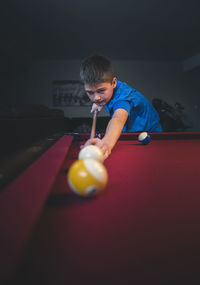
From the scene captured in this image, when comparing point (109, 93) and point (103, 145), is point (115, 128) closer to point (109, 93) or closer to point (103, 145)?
point (103, 145)

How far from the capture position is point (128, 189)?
0.75m

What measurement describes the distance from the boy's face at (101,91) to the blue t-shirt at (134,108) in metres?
0.06

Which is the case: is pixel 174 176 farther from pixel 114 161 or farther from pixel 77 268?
pixel 77 268

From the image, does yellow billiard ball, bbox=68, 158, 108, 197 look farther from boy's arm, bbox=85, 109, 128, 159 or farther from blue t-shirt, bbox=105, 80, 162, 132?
blue t-shirt, bbox=105, 80, 162, 132

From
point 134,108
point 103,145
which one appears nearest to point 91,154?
point 103,145

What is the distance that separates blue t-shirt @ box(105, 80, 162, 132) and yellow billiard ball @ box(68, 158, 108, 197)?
3.64ft

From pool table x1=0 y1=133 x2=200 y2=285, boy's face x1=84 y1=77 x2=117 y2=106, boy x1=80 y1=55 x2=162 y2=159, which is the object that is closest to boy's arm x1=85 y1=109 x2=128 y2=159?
boy x1=80 y1=55 x2=162 y2=159

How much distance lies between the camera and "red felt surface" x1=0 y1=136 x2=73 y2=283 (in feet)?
1.04

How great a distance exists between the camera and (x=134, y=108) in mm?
2104

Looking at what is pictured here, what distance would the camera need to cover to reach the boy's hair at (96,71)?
165 cm

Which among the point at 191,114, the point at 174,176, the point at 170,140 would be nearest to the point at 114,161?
the point at 174,176

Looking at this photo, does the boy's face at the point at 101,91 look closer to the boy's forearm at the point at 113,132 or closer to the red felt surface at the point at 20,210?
the boy's forearm at the point at 113,132

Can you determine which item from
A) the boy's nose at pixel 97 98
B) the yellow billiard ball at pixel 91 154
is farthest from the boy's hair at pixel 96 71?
the yellow billiard ball at pixel 91 154

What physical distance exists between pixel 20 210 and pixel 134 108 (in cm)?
178
